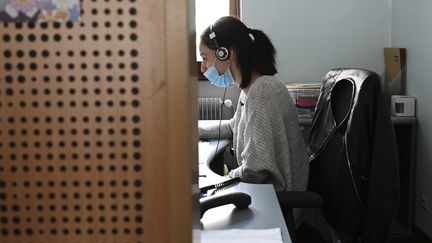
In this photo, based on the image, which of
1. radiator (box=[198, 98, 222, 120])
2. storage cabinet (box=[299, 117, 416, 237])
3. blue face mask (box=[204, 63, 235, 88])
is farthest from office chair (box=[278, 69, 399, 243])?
radiator (box=[198, 98, 222, 120])

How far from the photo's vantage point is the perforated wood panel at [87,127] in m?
0.41

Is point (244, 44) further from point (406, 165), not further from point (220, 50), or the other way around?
point (406, 165)

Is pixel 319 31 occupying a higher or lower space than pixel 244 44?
higher

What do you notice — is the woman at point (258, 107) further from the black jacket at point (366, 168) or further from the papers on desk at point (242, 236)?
the papers on desk at point (242, 236)

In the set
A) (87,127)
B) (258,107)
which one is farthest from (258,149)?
(87,127)

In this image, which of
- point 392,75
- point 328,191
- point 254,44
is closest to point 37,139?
point 328,191

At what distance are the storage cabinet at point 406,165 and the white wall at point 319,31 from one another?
2.02 ft

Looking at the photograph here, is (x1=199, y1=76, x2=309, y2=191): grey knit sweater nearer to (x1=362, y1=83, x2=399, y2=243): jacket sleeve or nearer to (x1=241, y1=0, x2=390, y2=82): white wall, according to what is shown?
(x1=362, y1=83, x2=399, y2=243): jacket sleeve

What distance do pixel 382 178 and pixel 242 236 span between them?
0.54m

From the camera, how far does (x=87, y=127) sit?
42 cm

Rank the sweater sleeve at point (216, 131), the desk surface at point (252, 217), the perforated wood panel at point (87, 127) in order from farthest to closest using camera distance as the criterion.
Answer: the sweater sleeve at point (216, 131) < the desk surface at point (252, 217) < the perforated wood panel at point (87, 127)

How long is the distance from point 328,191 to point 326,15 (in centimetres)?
210

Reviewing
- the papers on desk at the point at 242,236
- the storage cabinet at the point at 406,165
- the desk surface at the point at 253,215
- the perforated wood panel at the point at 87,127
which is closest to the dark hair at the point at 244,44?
the desk surface at the point at 253,215

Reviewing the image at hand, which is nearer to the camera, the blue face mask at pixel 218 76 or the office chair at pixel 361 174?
the office chair at pixel 361 174
